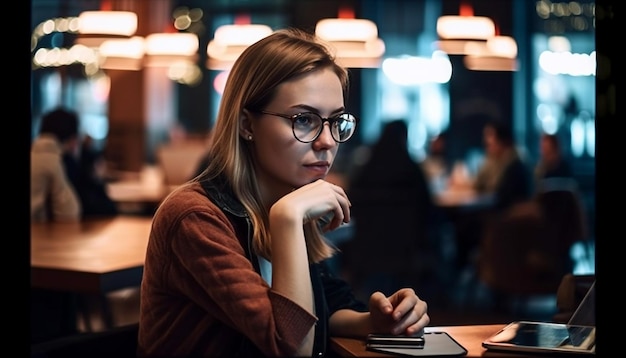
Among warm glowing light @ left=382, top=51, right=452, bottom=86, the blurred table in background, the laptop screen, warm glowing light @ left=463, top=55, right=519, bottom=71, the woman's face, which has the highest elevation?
warm glowing light @ left=382, top=51, right=452, bottom=86

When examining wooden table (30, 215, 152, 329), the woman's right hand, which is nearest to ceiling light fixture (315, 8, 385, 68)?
wooden table (30, 215, 152, 329)

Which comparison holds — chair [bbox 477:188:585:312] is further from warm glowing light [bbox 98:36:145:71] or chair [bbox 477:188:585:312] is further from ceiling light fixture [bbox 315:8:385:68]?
warm glowing light [bbox 98:36:145:71]

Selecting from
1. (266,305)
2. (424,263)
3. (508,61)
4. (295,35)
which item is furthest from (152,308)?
(508,61)

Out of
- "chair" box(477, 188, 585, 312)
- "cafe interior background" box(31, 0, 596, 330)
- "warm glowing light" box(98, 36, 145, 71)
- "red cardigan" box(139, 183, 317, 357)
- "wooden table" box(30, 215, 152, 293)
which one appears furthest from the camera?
"cafe interior background" box(31, 0, 596, 330)

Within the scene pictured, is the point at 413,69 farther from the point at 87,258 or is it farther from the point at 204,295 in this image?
the point at 204,295

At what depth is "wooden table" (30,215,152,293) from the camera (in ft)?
8.82

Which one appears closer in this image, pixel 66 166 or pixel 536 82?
pixel 66 166

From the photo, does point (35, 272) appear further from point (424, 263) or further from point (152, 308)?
point (424, 263)

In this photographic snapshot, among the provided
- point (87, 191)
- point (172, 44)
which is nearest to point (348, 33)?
point (172, 44)

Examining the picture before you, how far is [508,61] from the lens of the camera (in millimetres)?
7984

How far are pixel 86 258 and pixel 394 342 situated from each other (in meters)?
1.67

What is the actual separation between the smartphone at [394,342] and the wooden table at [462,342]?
0.02 metres

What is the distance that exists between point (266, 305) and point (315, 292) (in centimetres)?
36

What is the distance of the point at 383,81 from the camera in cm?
1341
